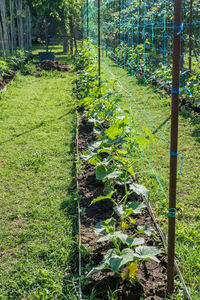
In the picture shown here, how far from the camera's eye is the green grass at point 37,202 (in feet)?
8.23

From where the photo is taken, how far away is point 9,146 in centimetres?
513

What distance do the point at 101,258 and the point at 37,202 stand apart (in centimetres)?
127

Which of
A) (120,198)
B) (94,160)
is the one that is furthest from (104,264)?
(94,160)

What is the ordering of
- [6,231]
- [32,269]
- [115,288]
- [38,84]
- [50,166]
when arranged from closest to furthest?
[115,288] → [32,269] → [6,231] → [50,166] → [38,84]

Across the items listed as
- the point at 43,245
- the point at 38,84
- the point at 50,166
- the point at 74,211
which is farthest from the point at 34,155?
the point at 38,84

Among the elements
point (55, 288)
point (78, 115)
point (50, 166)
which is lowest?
point (55, 288)

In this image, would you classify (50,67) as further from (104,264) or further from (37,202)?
(104,264)

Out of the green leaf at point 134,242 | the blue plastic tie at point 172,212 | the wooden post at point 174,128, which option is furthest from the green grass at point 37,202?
the blue plastic tie at point 172,212

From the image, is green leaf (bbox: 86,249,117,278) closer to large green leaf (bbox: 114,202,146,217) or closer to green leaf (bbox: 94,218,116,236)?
green leaf (bbox: 94,218,116,236)

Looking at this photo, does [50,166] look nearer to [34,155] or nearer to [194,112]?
[34,155]

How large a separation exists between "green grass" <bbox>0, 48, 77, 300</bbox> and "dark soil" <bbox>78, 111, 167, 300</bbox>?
0.47 feet

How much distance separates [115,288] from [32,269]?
734mm

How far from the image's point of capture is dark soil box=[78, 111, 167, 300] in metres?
2.21

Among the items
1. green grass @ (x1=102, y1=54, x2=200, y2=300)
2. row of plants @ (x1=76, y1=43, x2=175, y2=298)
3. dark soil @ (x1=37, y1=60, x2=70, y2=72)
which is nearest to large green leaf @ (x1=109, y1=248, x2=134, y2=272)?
row of plants @ (x1=76, y1=43, x2=175, y2=298)
